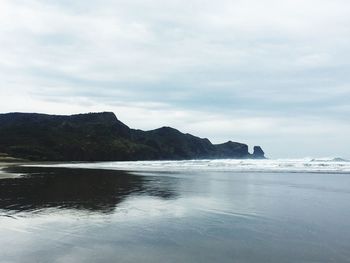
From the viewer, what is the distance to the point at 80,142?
161125 millimetres

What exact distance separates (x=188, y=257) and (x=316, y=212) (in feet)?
29.2

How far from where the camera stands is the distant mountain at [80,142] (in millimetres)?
144375

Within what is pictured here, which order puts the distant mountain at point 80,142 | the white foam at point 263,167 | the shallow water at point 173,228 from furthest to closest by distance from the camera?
the distant mountain at point 80,142 < the white foam at point 263,167 < the shallow water at point 173,228

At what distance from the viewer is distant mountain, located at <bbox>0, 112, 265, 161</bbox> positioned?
144 m

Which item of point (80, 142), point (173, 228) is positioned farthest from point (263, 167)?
point (80, 142)

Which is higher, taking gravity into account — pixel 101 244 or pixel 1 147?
pixel 1 147

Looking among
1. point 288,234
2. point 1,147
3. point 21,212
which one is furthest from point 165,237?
point 1,147

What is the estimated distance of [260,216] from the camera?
1576cm

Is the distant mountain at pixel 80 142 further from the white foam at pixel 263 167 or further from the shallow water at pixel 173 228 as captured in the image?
the shallow water at pixel 173 228

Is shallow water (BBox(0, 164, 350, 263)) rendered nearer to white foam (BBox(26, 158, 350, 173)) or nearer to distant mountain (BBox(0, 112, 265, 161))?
white foam (BBox(26, 158, 350, 173))

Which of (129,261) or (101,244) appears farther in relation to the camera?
(101,244)

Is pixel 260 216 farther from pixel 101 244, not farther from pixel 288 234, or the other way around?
pixel 101 244

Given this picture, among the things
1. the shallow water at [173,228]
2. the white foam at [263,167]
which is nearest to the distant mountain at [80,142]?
the white foam at [263,167]

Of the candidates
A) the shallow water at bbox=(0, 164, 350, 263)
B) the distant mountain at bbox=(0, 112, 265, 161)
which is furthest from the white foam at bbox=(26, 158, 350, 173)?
the distant mountain at bbox=(0, 112, 265, 161)
